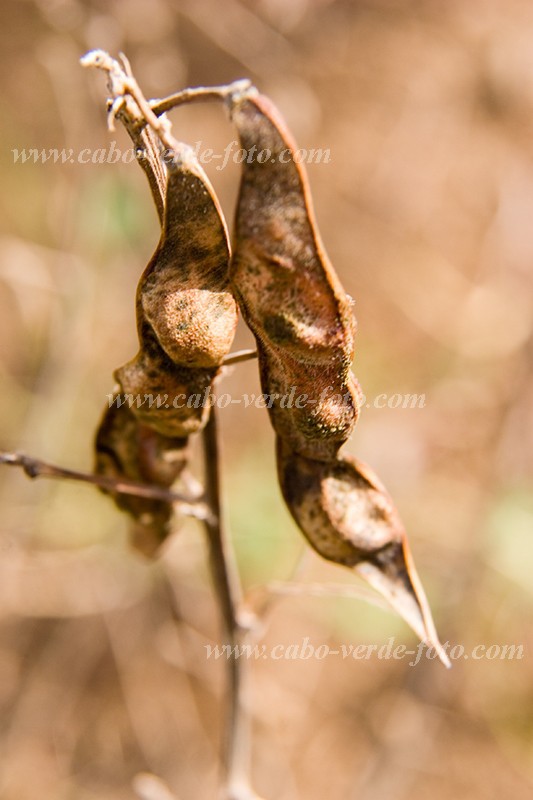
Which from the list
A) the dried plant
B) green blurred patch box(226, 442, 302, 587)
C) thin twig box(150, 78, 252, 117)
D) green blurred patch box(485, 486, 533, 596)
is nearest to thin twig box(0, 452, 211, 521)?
the dried plant

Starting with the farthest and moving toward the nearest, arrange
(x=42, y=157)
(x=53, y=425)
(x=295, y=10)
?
(x=42, y=157) < (x=295, y=10) < (x=53, y=425)

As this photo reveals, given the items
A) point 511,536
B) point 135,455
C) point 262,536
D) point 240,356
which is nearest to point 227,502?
point 262,536

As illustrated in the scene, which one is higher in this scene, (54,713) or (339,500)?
(339,500)

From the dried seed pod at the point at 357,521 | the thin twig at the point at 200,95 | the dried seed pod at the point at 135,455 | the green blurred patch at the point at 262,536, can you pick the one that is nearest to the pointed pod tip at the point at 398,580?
the dried seed pod at the point at 357,521

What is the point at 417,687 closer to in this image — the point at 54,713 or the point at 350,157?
the point at 54,713

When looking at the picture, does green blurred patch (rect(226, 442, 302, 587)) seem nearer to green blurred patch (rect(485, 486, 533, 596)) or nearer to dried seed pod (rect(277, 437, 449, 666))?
green blurred patch (rect(485, 486, 533, 596))

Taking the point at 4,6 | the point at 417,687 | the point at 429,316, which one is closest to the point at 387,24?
the point at 429,316

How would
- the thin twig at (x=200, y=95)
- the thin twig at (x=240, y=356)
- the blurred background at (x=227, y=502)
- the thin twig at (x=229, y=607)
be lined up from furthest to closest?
the blurred background at (x=227, y=502) → the thin twig at (x=229, y=607) → the thin twig at (x=240, y=356) → the thin twig at (x=200, y=95)

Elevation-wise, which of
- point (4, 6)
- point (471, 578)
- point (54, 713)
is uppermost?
point (4, 6)

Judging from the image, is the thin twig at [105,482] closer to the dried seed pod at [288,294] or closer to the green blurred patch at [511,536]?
the dried seed pod at [288,294]
